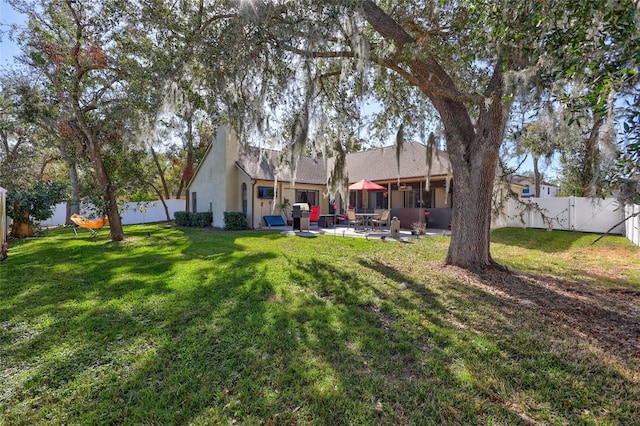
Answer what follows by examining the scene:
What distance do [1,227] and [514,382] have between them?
11.0 meters

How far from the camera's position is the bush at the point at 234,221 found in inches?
551

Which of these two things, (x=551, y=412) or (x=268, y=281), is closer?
(x=551, y=412)

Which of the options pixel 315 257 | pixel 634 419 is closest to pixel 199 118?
pixel 315 257

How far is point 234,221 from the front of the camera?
46.0 feet

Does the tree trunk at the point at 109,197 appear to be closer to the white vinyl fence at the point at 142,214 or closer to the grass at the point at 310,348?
the grass at the point at 310,348

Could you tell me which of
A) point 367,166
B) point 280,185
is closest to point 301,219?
point 280,185

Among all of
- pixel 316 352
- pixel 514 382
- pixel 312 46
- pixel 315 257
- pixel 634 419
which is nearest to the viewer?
pixel 634 419

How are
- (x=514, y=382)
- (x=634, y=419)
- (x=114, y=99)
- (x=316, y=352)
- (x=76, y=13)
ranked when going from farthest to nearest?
1. (x=114, y=99)
2. (x=76, y=13)
3. (x=316, y=352)
4. (x=514, y=382)
5. (x=634, y=419)

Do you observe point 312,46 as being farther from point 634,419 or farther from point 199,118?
point 634,419

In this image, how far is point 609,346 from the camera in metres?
3.04

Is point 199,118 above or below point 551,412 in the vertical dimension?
above

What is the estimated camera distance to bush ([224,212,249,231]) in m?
14.0

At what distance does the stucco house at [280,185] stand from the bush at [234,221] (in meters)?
0.67

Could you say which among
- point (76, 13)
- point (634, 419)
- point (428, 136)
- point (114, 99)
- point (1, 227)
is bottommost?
point (634, 419)
